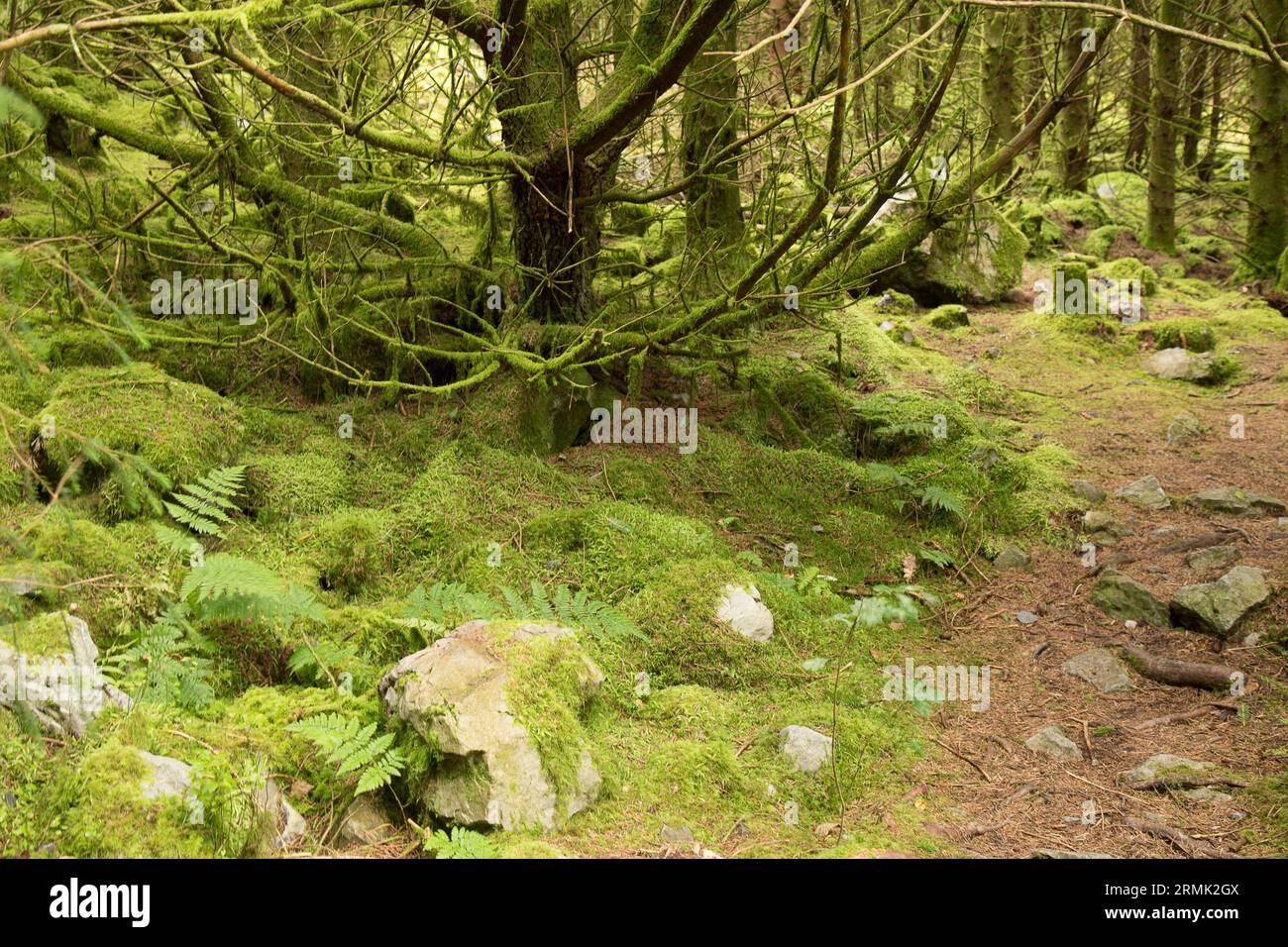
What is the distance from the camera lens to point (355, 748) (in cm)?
303

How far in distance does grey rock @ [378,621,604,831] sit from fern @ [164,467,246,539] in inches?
58.2

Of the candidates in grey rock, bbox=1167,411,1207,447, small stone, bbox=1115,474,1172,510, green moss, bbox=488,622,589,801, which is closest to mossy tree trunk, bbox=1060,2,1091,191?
grey rock, bbox=1167,411,1207,447

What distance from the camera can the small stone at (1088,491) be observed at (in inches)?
265

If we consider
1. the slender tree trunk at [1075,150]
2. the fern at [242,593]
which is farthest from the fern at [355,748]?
the slender tree trunk at [1075,150]

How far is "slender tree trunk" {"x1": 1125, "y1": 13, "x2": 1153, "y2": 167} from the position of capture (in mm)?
13258

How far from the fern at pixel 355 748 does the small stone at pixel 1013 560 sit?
457 centimetres

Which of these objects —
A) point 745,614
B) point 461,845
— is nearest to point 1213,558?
point 745,614

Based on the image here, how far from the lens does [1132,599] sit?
17.8 feet

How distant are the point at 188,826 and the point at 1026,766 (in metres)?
3.51

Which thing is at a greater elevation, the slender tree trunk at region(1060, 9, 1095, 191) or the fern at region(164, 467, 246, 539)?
the slender tree trunk at region(1060, 9, 1095, 191)

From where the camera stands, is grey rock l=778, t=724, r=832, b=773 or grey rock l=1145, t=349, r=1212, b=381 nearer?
grey rock l=778, t=724, r=832, b=773

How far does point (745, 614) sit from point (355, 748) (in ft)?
7.74

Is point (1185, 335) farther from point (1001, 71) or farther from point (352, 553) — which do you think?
point (352, 553)
